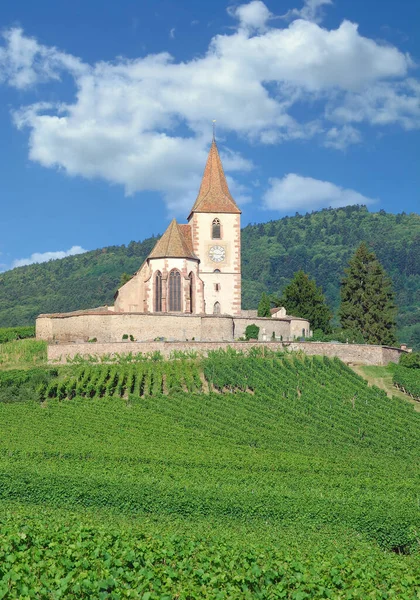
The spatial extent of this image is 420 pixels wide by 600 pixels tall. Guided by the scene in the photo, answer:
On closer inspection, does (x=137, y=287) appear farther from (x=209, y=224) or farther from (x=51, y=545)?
(x=51, y=545)

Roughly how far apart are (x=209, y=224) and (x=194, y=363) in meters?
14.2

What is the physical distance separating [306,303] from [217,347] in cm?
1577

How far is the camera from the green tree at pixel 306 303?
63.9m

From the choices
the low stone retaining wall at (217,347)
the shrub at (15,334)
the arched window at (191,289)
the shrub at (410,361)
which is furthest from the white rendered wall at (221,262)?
the shrub at (15,334)

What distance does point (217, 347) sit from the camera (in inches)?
2018

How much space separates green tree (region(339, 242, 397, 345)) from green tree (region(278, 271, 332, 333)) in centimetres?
210

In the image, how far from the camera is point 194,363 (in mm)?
49062

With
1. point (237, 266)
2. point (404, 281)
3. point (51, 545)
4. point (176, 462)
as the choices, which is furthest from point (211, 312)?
A: point (404, 281)

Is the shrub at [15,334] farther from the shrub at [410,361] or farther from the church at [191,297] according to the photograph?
the shrub at [410,361]

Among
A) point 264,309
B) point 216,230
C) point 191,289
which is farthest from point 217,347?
point 216,230

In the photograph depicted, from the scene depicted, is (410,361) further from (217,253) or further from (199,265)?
(199,265)

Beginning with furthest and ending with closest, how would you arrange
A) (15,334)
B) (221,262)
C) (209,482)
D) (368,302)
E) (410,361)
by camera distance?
(368,302)
(15,334)
(221,262)
(410,361)
(209,482)

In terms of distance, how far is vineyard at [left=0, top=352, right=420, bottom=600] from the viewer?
50.3ft

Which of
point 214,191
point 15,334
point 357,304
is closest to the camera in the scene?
point 15,334
